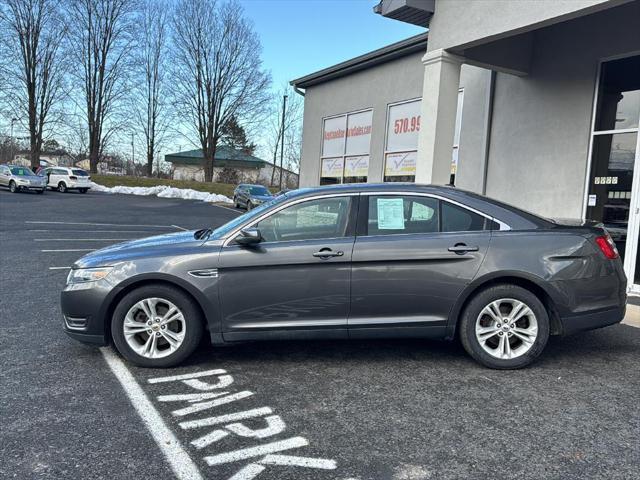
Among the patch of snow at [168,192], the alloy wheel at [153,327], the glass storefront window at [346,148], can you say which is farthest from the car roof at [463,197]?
the patch of snow at [168,192]

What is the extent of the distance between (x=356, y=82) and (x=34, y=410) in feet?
42.6

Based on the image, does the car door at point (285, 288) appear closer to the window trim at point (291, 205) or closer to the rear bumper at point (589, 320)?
the window trim at point (291, 205)

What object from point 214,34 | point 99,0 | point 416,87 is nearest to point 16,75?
point 99,0

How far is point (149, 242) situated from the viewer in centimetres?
459

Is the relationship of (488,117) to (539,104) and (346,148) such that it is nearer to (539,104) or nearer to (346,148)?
(539,104)

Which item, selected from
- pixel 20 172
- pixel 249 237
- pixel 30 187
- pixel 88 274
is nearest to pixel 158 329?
pixel 88 274

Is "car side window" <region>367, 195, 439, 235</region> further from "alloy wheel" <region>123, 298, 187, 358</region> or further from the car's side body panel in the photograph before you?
"alloy wheel" <region>123, 298, 187, 358</region>

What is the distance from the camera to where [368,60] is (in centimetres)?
1370

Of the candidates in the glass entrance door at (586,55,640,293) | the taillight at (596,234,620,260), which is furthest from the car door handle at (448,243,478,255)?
the glass entrance door at (586,55,640,293)

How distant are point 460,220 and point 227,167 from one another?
2115 inches

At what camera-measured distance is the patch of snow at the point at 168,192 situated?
36781 millimetres

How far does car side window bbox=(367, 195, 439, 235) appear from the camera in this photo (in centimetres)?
438

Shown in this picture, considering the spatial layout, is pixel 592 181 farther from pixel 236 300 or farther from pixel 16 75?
pixel 16 75

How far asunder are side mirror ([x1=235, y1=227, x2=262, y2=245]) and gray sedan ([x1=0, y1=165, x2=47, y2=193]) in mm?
30363
